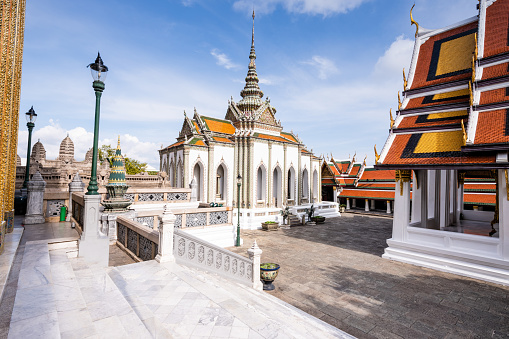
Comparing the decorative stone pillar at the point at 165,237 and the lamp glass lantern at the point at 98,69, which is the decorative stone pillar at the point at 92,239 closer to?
the decorative stone pillar at the point at 165,237

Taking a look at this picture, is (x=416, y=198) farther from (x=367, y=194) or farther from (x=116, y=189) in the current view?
(x=367, y=194)

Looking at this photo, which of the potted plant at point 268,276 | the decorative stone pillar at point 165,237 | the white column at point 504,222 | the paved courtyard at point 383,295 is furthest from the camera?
the white column at point 504,222

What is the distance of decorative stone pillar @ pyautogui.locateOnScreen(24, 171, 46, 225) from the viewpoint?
10547 millimetres

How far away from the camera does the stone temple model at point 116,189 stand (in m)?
9.97

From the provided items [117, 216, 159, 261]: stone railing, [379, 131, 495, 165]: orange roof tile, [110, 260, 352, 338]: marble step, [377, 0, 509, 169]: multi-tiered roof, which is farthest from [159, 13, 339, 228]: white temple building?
[110, 260, 352, 338]: marble step

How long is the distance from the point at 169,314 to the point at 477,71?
15.5m

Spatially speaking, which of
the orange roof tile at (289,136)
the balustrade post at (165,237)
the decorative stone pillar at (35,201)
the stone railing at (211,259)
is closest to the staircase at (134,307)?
the balustrade post at (165,237)

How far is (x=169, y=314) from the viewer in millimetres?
4465

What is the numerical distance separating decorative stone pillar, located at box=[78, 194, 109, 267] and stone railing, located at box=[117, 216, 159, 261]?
1.15 meters

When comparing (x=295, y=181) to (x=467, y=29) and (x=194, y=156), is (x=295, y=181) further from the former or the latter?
(x=467, y=29)

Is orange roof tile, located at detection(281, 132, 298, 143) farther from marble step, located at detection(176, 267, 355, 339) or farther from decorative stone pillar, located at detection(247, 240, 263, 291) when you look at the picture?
marble step, located at detection(176, 267, 355, 339)

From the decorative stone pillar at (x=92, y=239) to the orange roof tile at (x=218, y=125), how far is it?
18.7 m

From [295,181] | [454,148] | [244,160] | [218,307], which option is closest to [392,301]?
[218,307]

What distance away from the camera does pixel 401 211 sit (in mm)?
12188
